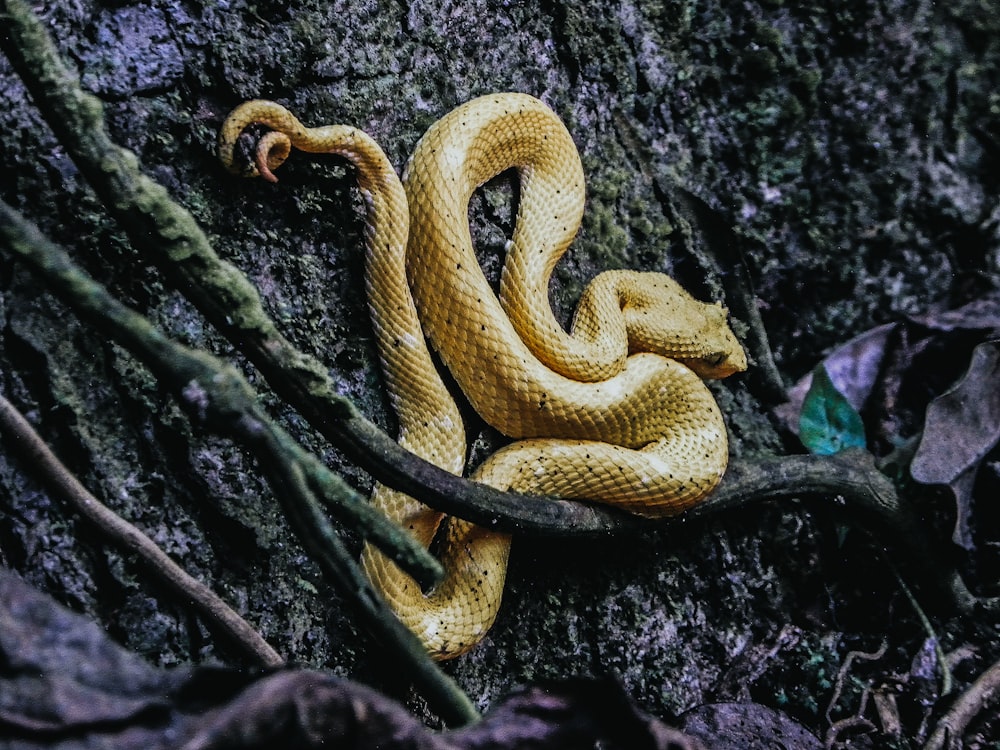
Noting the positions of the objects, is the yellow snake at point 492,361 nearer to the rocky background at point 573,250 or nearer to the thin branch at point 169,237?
the rocky background at point 573,250

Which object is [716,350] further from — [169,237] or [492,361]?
[169,237]

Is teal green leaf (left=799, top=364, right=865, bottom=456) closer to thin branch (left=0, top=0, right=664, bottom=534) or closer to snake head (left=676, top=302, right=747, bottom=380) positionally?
snake head (left=676, top=302, right=747, bottom=380)

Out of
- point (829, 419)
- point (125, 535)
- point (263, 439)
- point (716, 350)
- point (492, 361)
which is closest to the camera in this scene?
point (263, 439)

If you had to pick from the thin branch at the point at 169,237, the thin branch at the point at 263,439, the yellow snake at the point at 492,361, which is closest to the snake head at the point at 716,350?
the yellow snake at the point at 492,361

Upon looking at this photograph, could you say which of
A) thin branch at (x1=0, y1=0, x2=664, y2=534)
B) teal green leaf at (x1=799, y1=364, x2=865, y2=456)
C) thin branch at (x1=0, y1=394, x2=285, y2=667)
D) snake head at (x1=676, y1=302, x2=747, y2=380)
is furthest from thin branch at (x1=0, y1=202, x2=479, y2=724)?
teal green leaf at (x1=799, y1=364, x2=865, y2=456)

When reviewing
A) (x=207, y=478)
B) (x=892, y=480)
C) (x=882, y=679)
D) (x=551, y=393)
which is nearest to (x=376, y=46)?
(x=551, y=393)

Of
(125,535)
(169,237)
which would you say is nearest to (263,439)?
(169,237)
